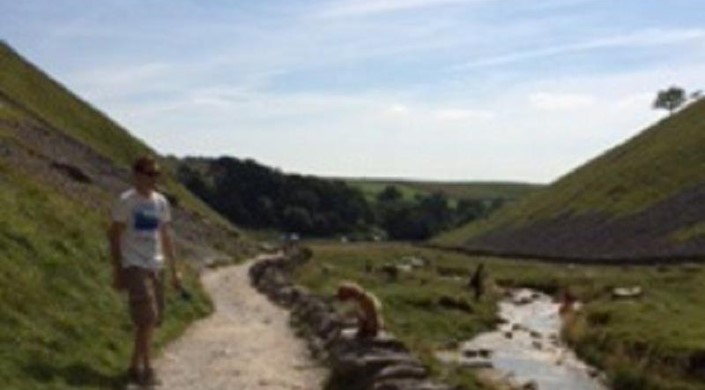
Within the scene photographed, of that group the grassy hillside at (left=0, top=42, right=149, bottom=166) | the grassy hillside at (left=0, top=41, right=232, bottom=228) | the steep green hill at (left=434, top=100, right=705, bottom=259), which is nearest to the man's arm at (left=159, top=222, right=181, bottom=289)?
the grassy hillside at (left=0, top=41, right=232, bottom=228)

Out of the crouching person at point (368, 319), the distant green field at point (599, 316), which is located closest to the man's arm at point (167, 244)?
the crouching person at point (368, 319)

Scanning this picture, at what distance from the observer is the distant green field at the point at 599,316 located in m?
48.2

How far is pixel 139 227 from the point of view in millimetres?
20984

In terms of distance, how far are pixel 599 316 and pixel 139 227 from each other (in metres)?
50.5

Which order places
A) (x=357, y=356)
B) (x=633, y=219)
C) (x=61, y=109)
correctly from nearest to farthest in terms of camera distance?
(x=357, y=356) < (x=61, y=109) < (x=633, y=219)

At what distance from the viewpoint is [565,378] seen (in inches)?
1953

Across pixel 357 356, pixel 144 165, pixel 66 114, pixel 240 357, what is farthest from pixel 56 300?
pixel 66 114

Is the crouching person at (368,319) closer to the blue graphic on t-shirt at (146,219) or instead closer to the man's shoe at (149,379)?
the man's shoe at (149,379)

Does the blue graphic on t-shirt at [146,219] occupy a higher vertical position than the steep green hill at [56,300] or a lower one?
higher

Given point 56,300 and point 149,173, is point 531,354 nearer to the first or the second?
point 56,300

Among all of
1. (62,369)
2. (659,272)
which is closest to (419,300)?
(659,272)

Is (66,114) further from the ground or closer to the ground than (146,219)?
further from the ground

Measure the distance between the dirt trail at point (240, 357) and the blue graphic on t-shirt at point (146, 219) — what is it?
2.82m

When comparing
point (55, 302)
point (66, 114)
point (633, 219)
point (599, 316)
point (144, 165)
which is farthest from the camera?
point (633, 219)
